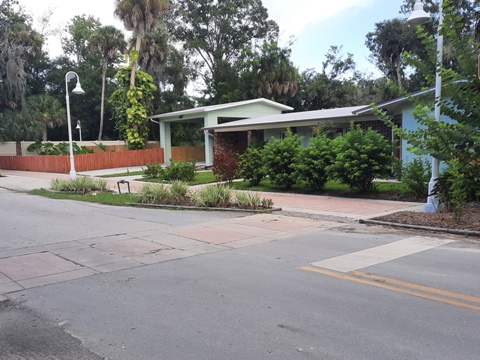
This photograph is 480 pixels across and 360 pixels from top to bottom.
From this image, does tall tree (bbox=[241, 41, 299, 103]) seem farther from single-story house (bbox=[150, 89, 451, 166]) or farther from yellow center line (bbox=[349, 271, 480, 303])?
yellow center line (bbox=[349, 271, 480, 303])

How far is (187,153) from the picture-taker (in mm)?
40438

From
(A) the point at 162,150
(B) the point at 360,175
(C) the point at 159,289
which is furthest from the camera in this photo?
(A) the point at 162,150

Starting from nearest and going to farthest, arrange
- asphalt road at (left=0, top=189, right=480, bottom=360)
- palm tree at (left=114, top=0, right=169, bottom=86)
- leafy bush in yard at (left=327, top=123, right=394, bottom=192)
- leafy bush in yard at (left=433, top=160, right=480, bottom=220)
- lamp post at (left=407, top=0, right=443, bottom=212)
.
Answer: asphalt road at (left=0, top=189, right=480, bottom=360) → leafy bush in yard at (left=433, top=160, right=480, bottom=220) → lamp post at (left=407, top=0, right=443, bottom=212) → leafy bush in yard at (left=327, top=123, right=394, bottom=192) → palm tree at (left=114, top=0, right=169, bottom=86)

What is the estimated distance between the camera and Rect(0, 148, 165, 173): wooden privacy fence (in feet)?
107

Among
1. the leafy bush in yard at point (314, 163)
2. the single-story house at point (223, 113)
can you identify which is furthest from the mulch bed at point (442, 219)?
the single-story house at point (223, 113)

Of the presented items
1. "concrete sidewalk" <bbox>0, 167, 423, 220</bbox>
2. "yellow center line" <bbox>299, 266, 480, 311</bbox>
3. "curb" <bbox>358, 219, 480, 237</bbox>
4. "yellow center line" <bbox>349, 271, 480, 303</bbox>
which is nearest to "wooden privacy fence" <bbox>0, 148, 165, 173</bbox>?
"concrete sidewalk" <bbox>0, 167, 423, 220</bbox>

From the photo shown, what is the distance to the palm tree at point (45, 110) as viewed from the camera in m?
41.1

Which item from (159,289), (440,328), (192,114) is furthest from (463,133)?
(192,114)

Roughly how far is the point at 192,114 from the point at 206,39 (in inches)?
840

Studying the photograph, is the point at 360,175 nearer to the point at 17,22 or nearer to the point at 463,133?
the point at 463,133

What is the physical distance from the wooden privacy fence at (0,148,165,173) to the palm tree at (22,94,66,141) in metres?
5.06

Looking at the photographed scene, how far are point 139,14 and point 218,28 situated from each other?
16386mm

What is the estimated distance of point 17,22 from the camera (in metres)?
43.8

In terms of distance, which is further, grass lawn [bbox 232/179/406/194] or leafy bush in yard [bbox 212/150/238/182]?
leafy bush in yard [bbox 212/150/238/182]
